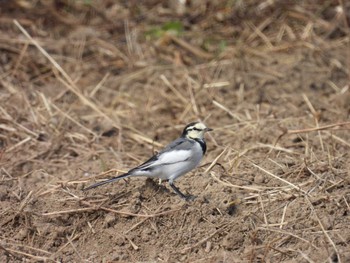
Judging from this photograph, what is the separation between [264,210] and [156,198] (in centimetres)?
91

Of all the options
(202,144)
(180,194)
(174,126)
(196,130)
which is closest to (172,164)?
(180,194)

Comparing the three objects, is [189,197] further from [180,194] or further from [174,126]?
[174,126]

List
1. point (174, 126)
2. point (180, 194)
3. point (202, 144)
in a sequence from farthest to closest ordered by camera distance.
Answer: point (174, 126) → point (202, 144) → point (180, 194)

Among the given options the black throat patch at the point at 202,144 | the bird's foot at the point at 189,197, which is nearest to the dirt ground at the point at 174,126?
the bird's foot at the point at 189,197

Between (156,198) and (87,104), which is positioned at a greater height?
(156,198)

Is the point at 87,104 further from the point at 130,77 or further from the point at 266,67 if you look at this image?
the point at 266,67

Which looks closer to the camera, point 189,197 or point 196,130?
point 189,197

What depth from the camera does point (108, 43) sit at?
10336 millimetres

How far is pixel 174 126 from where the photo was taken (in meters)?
8.55

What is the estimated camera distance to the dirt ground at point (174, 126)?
19.0ft

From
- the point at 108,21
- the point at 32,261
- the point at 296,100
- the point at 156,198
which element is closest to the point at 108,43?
the point at 108,21

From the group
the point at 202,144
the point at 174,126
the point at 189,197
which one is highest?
the point at 202,144

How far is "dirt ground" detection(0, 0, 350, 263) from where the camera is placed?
5.78 meters

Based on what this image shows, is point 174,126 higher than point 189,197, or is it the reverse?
point 189,197
